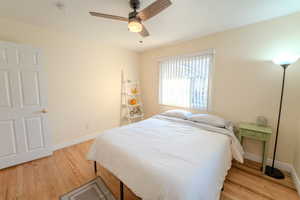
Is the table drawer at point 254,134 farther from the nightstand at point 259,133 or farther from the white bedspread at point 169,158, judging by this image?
the white bedspread at point 169,158

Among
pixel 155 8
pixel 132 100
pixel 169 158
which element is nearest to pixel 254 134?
pixel 169 158

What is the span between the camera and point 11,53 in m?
2.01

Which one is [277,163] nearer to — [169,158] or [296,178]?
[296,178]

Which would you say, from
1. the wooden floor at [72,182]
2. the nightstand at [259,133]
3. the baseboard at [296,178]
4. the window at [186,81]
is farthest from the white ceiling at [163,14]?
the wooden floor at [72,182]

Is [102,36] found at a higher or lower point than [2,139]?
higher

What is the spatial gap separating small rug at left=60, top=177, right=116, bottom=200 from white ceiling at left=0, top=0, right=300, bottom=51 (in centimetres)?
249

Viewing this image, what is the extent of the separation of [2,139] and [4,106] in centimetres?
55

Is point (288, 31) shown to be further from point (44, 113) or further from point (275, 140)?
point (44, 113)

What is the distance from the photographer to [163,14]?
191cm

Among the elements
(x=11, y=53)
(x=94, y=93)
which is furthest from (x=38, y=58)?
(x=94, y=93)

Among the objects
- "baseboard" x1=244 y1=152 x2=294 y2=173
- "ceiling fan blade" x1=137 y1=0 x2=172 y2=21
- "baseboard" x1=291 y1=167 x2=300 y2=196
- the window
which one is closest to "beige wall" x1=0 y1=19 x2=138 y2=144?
the window

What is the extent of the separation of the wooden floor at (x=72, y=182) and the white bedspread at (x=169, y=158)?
363 millimetres

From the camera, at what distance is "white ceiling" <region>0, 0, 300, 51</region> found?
1653mm

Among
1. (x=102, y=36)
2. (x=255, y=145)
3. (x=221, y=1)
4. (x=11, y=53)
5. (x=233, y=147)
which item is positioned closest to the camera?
(x=221, y=1)
